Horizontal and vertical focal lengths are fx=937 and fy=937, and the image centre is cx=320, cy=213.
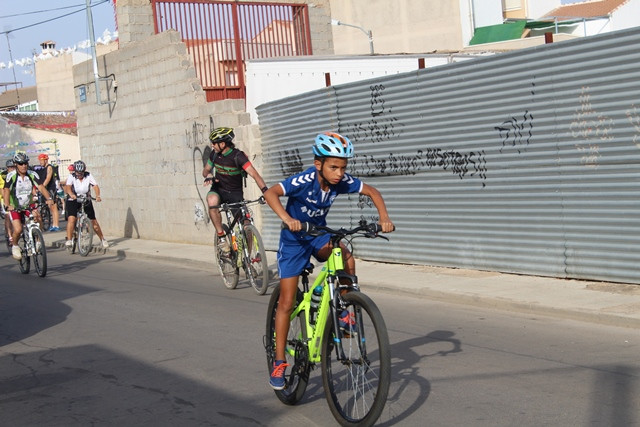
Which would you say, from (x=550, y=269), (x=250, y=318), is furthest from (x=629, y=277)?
(x=250, y=318)

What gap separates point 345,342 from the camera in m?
5.91

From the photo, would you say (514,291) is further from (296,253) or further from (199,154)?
(199,154)

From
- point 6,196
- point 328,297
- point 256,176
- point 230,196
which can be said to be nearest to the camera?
point 328,297

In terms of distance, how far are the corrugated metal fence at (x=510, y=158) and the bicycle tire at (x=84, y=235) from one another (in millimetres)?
6656

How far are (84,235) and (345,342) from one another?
48.5ft

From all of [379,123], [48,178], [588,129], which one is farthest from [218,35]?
[588,129]

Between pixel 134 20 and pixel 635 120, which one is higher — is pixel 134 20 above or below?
above

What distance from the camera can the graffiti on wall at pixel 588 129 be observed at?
10203 millimetres

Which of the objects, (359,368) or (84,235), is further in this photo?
(84,235)

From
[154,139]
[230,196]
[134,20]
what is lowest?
[230,196]

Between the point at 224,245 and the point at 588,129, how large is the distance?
539 cm

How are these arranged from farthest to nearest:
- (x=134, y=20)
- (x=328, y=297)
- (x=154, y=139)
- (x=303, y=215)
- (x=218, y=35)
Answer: (x=134, y=20) < (x=218, y=35) < (x=154, y=139) < (x=303, y=215) < (x=328, y=297)

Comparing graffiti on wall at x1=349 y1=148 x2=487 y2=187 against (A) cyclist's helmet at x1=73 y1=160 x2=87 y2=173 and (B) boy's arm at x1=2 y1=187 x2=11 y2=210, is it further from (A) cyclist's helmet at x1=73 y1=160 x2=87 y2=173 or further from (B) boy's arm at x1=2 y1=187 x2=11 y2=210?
(A) cyclist's helmet at x1=73 y1=160 x2=87 y2=173

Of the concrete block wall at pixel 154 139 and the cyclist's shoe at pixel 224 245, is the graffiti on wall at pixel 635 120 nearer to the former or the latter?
the cyclist's shoe at pixel 224 245
